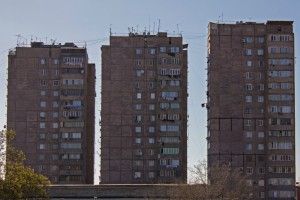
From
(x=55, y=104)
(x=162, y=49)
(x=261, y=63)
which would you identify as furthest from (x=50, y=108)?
(x=261, y=63)

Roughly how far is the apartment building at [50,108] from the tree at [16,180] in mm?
66321

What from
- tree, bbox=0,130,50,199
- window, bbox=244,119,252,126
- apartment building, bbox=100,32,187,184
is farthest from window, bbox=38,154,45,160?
tree, bbox=0,130,50,199

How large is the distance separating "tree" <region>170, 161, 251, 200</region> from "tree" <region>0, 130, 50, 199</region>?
29.2 metres

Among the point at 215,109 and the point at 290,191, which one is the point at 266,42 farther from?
the point at 290,191

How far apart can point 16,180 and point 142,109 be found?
222 feet

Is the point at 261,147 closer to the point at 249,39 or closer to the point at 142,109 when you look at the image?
the point at 249,39

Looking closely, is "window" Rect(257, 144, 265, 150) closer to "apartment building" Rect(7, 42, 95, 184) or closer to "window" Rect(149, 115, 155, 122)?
"window" Rect(149, 115, 155, 122)

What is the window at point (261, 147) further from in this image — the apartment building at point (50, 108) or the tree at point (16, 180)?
the tree at point (16, 180)

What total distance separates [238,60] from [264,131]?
1150cm

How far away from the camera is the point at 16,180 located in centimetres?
4231

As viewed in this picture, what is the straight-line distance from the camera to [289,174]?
99.6 metres

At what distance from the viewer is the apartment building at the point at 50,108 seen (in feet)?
364

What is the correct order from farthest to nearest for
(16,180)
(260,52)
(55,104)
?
(55,104) < (260,52) < (16,180)

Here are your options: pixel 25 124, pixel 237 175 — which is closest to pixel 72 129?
pixel 25 124
